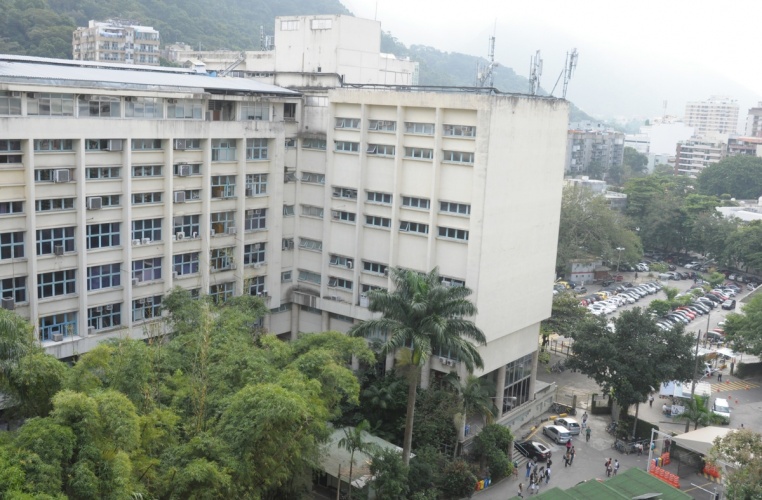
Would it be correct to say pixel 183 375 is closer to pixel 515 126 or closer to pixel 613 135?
pixel 515 126

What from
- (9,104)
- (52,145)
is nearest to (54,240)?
(52,145)

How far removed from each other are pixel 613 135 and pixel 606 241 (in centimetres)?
8088

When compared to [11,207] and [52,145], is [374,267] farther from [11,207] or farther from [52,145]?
[11,207]

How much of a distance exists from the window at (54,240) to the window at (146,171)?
3.40 m

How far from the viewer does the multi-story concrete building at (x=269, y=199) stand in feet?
93.9

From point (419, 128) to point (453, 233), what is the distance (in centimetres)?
484

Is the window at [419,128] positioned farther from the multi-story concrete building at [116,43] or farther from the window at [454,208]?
the multi-story concrete building at [116,43]

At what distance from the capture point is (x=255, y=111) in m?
35.2

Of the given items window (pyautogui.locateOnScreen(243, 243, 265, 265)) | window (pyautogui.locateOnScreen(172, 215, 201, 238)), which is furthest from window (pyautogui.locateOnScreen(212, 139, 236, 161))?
window (pyautogui.locateOnScreen(243, 243, 265, 265))

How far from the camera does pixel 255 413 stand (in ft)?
62.4

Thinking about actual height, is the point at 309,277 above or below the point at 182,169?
below

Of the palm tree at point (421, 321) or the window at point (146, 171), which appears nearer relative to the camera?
the palm tree at point (421, 321)

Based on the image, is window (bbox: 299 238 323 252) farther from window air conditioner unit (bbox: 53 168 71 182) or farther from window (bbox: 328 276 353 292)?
window air conditioner unit (bbox: 53 168 71 182)

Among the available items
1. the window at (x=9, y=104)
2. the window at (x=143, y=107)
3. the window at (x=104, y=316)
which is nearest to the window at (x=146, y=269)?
the window at (x=104, y=316)
